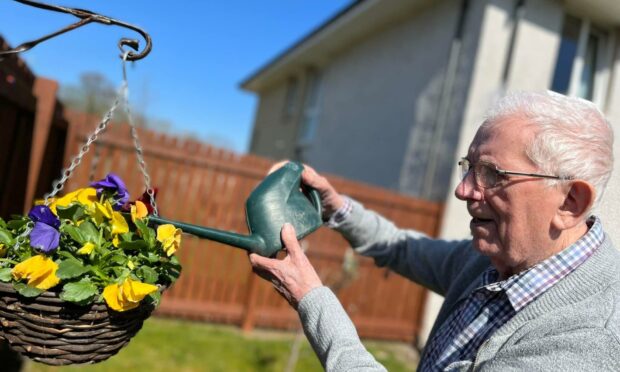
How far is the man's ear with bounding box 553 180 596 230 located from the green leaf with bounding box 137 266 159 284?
1.05 metres

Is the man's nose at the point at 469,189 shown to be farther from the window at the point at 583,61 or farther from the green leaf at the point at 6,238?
the window at the point at 583,61

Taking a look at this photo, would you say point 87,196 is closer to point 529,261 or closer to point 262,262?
point 262,262

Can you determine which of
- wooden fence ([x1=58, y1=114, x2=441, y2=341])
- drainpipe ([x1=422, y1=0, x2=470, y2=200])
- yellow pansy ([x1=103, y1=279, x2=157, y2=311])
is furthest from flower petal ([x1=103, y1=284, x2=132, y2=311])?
drainpipe ([x1=422, y1=0, x2=470, y2=200])

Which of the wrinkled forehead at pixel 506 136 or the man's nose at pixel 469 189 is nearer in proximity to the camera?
the wrinkled forehead at pixel 506 136

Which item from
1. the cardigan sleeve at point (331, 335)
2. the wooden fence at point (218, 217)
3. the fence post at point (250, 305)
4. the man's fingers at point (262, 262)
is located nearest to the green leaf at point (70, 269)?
the man's fingers at point (262, 262)

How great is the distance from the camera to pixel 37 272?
115 centimetres

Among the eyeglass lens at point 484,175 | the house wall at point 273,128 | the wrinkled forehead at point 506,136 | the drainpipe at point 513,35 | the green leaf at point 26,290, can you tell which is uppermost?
the drainpipe at point 513,35

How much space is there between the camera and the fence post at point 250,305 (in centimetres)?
537

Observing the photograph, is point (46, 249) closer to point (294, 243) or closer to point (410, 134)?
point (294, 243)

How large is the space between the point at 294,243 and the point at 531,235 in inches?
26.4

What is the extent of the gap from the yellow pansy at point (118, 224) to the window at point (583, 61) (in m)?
7.07

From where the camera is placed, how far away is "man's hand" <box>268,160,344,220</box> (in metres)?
1.89

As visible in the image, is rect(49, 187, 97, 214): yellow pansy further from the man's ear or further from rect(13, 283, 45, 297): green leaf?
the man's ear

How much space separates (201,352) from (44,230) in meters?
3.51
